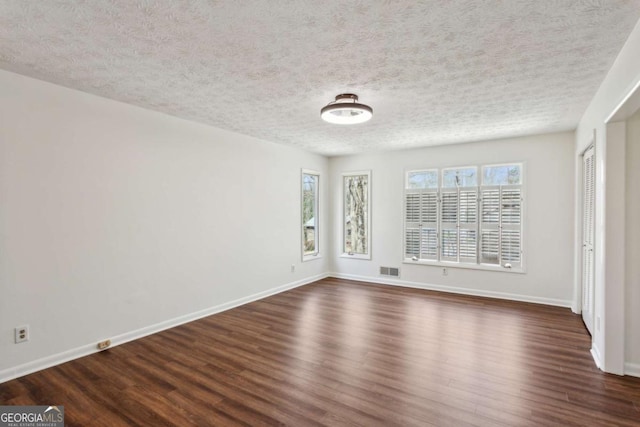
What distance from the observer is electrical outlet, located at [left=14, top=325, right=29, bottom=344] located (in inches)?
108

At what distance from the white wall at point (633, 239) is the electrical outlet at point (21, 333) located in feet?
16.5

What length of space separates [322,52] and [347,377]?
99.9 inches

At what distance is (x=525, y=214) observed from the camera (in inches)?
195

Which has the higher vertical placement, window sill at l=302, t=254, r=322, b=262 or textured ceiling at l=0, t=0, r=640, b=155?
textured ceiling at l=0, t=0, r=640, b=155

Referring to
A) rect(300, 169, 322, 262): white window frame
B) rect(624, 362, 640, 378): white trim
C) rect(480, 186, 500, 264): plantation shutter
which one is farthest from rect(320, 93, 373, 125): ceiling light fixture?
rect(624, 362, 640, 378): white trim

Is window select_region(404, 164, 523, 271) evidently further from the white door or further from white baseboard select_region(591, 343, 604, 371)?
Answer: white baseboard select_region(591, 343, 604, 371)

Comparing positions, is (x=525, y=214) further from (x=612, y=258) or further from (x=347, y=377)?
(x=347, y=377)

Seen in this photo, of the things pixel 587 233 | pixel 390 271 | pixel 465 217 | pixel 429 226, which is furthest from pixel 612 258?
pixel 390 271

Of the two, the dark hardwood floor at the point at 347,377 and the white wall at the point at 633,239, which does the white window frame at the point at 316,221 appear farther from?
the white wall at the point at 633,239

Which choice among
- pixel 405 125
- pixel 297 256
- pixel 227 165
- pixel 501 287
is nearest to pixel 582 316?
pixel 501 287

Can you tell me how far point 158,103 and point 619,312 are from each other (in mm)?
4687

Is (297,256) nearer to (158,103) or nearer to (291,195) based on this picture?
(291,195)

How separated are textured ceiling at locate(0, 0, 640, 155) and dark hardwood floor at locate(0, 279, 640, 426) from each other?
2.49 m

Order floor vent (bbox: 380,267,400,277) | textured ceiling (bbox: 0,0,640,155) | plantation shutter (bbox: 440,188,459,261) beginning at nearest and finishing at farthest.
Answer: textured ceiling (bbox: 0,0,640,155), plantation shutter (bbox: 440,188,459,261), floor vent (bbox: 380,267,400,277)
